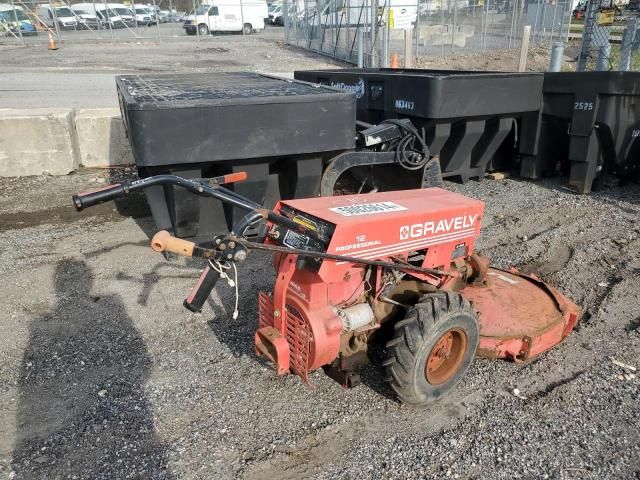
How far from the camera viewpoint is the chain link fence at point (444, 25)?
19155 millimetres

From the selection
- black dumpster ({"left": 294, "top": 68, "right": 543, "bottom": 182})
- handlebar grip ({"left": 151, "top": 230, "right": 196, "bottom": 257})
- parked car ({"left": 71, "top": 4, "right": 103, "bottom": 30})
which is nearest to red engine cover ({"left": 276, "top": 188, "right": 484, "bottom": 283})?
handlebar grip ({"left": 151, "top": 230, "right": 196, "bottom": 257})

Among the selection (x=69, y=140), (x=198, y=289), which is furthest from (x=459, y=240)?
Result: (x=69, y=140)

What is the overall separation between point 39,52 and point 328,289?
25.8 metres

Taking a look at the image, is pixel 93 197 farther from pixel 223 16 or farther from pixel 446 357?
pixel 223 16

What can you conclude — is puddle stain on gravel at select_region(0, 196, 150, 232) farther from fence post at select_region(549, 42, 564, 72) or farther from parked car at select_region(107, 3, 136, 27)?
parked car at select_region(107, 3, 136, 27)

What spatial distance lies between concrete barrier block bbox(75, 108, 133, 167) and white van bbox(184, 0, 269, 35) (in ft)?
86.3

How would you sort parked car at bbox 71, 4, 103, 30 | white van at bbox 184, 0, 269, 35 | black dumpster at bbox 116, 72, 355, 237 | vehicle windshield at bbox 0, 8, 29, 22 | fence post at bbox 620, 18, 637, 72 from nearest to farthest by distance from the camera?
black dumpster at bbox 116, 72, 355, 237, fence post at bbox 620, 18, 637, 72, vehicle windshield at bbox 0, 8, 29, 22, parked car at bbox 71, 4, 103, 30, white van at bbox 184, 0, 269, 35

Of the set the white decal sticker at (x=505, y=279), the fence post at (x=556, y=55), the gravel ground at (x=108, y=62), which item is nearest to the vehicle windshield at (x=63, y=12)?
the gravel ground at (x=108, y=62)

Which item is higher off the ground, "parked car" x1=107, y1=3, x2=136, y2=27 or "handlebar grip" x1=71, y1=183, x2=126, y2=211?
"parked car" x1=107, y1=3, x2=136, y2=27

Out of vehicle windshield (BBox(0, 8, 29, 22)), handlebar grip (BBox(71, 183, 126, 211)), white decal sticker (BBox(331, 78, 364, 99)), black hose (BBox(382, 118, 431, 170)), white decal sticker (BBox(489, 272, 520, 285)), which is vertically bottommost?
white decal sticker (BBox(489, 272, 520, 285))

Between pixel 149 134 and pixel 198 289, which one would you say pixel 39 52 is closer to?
pixel 149 134

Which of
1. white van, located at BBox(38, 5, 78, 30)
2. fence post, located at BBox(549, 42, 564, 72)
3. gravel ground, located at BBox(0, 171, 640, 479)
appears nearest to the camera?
gravel ground, located at BBox(0, 171, 640, 479)

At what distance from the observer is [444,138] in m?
6.78

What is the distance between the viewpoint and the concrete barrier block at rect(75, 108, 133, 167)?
8.03 metres
